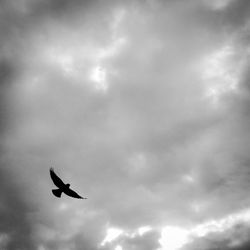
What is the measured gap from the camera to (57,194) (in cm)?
3017
